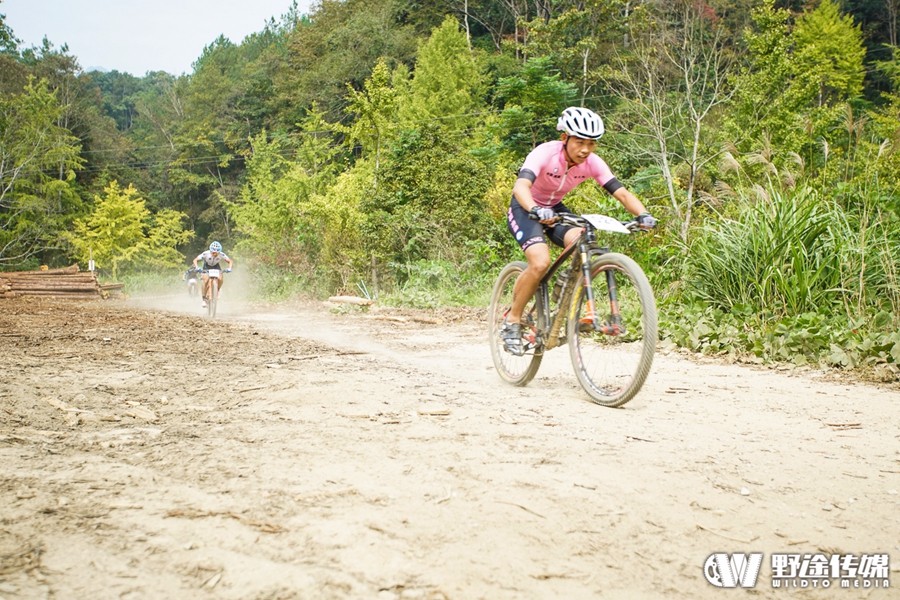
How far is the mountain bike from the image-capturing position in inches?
186

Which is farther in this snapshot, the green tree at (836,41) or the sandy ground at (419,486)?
the green tree at (836,41)

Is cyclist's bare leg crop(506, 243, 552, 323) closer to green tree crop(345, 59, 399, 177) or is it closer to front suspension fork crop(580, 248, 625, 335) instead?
front suspension fork crop(580, 248, 625, 335)

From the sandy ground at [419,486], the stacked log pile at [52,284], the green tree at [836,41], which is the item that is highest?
the green tree at [836,41]

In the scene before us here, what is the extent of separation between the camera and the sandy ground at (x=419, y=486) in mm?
2098

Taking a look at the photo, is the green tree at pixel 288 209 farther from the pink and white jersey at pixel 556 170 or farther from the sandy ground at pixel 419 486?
the sandy ground at pixel 419 486

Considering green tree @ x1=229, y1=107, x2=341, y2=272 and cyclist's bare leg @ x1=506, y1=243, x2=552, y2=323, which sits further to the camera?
green tree @ x1=229, y1=107, x2=341, y2=272

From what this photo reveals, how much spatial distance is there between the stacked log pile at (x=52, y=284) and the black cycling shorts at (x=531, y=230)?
23958 mm

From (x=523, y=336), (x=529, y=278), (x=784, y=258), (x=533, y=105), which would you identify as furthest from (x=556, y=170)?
(x=533, y=105)

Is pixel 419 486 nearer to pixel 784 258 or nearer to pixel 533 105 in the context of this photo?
pixel 784 258

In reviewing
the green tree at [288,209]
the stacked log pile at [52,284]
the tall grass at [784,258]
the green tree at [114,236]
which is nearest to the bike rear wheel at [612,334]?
the tall grass at [784,258]

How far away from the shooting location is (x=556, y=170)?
17.8 feet

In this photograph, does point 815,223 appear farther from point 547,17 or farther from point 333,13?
point 333,13

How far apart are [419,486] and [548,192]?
3.40 m

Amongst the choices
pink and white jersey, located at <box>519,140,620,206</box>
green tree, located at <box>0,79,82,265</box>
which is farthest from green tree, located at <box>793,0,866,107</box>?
green tree, located at <box>0,79,82,265</box>
